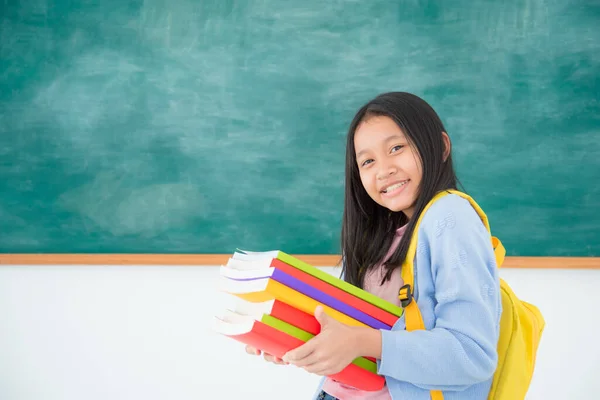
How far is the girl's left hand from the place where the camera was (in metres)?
0.68

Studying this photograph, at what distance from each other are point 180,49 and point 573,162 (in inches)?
55.3

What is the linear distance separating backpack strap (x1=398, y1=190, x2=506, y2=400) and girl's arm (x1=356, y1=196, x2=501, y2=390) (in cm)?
2

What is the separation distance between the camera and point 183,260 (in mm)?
1928

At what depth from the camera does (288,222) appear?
194 cm

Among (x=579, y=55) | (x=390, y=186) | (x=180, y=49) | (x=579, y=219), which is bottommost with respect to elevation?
(x=390, y=186)

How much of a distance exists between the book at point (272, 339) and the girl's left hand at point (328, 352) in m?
0.02

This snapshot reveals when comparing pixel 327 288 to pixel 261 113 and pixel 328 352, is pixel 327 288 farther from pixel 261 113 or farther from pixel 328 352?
pixel 261 113

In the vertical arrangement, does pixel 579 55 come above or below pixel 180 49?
below

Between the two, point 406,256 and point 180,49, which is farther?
point 180,49

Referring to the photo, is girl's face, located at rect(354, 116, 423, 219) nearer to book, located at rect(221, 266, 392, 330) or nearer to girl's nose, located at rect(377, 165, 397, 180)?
girl's nose, located at rect(377, 165, 397, 180)

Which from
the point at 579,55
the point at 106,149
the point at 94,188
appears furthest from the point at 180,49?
→ the point at 579,55

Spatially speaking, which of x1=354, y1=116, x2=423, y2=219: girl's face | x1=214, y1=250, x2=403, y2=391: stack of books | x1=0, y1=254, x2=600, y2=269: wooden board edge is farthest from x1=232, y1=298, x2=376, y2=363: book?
x1=0, y1=254, x2=600, y2=269: wooden board edge

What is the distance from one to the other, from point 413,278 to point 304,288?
0.17 metres

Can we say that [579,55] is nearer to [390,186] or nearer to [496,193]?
[496,193]
